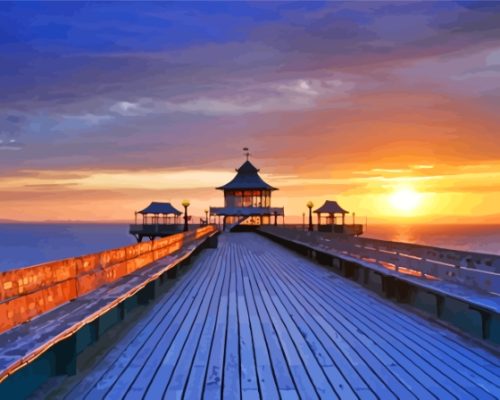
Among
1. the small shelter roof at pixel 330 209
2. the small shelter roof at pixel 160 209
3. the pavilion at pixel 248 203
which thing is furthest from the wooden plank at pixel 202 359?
the small shelter roof at pixel 160 209

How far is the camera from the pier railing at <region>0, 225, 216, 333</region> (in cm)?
474

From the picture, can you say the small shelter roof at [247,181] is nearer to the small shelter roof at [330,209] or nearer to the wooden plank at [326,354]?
the small shelter roof at [330,209]

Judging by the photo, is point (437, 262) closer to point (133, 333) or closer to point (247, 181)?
point (133, 333)

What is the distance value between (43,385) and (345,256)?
1193 cm

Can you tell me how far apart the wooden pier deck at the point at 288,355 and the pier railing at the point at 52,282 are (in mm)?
965

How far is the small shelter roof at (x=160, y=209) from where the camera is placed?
83.6 meters

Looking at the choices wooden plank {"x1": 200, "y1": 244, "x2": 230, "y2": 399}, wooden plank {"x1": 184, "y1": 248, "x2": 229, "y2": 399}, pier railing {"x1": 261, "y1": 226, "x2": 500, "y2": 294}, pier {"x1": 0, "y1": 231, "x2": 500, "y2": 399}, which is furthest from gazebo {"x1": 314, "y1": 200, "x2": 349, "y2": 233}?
wooden plank {"x1": 200, "y1": 244, "x2": 230, "y2": 399}

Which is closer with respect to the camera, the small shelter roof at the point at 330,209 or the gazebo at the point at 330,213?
the gazebo at the point at 330,213

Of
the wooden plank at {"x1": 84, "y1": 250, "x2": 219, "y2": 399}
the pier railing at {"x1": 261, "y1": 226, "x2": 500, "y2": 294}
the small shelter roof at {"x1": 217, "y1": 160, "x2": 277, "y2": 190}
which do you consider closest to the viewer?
the wooden plank at {"x1": 84, "y1": 250, "x2": 219, "y2": 399}

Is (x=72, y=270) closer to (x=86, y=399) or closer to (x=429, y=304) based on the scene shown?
(x=86, y=399)

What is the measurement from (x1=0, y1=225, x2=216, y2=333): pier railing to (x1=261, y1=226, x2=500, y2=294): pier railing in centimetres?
561

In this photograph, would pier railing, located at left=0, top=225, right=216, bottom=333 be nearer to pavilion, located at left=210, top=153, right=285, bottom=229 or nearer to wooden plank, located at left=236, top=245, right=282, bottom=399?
wooden plank, located at left=236, top=245, right=282, bottom=399

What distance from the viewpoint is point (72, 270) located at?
6.69 metres

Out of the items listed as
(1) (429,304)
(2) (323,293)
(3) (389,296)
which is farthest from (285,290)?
(1) (429,304)
